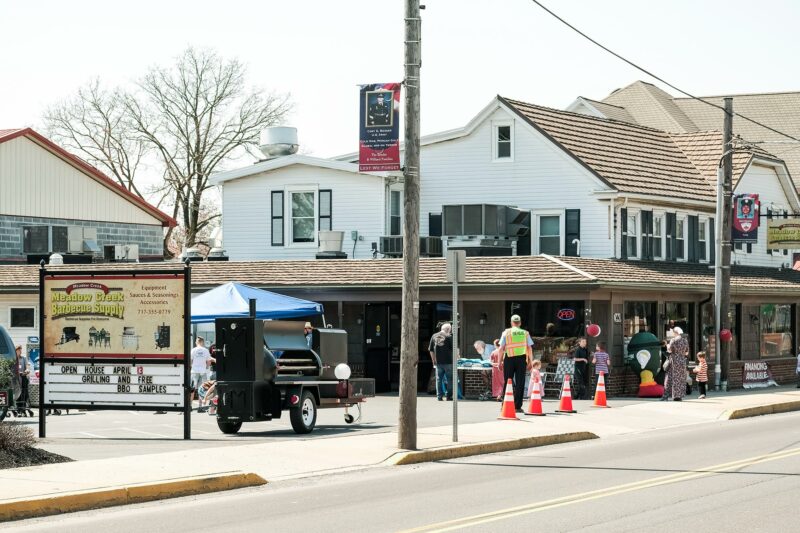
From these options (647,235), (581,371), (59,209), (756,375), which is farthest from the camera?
(59,209)

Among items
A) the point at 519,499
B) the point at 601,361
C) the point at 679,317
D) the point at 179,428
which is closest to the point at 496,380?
the point at 601,361

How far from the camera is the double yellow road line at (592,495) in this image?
40.1ft

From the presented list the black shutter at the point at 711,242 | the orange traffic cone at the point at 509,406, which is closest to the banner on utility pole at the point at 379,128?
Answer: the orange traffic cone at the point at 509,406

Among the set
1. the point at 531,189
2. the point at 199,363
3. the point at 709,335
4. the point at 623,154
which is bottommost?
the point at 199,363

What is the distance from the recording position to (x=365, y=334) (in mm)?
35719

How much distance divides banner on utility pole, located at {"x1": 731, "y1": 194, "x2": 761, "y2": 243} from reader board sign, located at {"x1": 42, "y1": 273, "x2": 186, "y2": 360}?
2235 cm

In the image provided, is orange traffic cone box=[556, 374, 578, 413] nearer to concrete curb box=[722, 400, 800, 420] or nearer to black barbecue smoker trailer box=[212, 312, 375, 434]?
concrete curb box=[722, 400, 800, 420]

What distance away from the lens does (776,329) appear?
42.4 m

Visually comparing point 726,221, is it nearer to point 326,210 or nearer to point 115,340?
point 326,210

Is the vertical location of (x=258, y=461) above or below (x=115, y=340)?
below

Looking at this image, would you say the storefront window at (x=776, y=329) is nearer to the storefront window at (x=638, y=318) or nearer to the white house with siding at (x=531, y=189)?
the white house with siding at (x=531, y=189)

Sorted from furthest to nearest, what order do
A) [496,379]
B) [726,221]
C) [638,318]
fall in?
[726,221]
[638,318]
[496,379]

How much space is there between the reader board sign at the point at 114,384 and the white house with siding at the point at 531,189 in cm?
1893

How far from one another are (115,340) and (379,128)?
18.7 ft
